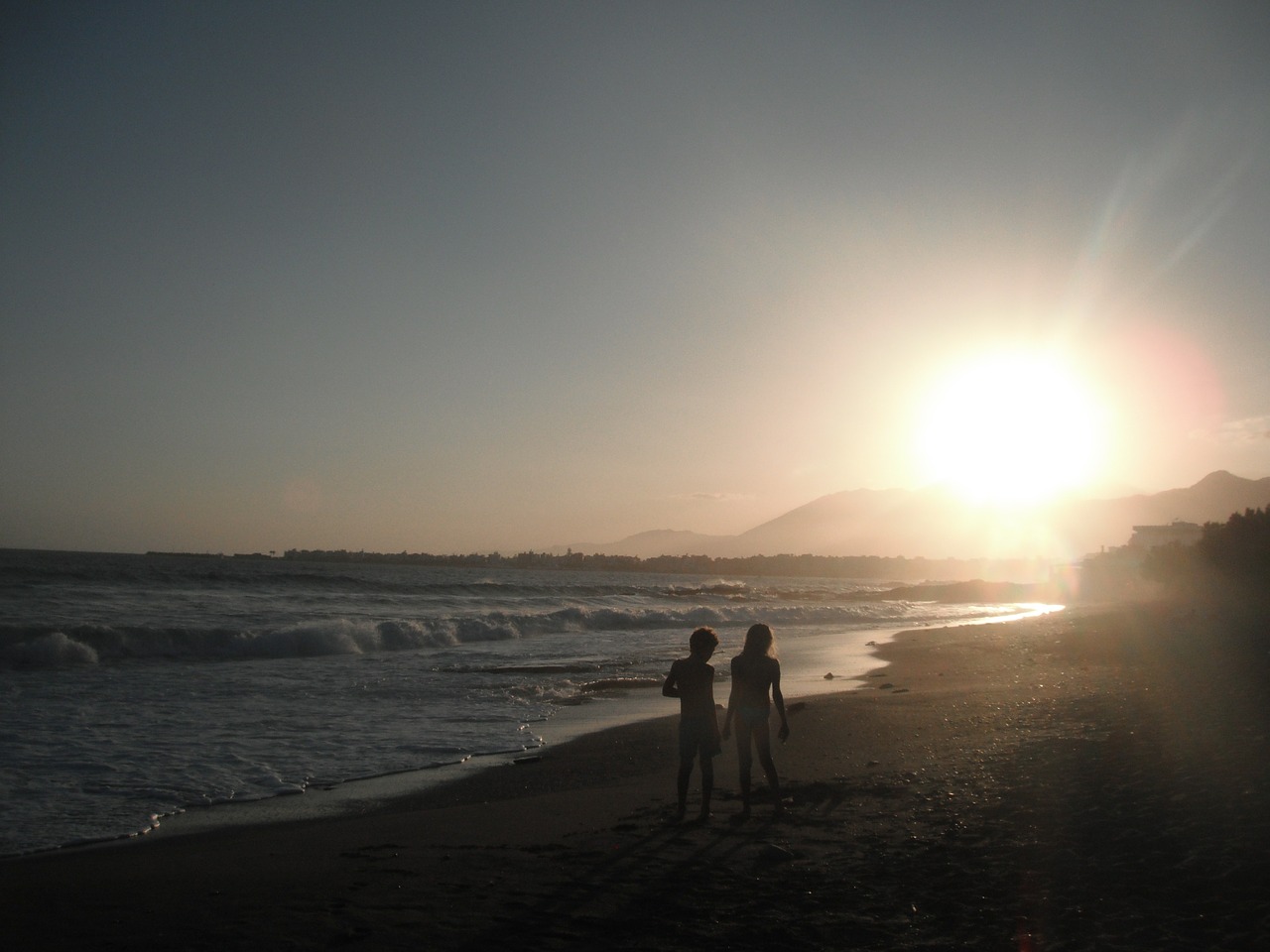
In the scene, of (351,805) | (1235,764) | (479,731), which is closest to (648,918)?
(351,805)

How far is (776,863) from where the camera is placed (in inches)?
230

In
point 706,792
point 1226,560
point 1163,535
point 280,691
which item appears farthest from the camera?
point 1163,535

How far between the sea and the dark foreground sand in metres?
1.56

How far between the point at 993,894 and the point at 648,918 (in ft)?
6.79

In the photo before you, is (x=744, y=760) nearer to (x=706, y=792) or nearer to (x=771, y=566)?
(x=706, y=792)

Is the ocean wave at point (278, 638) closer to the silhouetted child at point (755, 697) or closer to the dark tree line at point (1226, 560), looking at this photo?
the silhouetted child at point (755, 697)

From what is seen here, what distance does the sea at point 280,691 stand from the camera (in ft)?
29.6

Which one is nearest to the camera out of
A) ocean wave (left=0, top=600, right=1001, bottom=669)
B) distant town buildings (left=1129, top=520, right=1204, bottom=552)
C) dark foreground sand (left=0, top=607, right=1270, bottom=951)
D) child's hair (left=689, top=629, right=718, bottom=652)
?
dark foreground sand (left=0, top=607, right=1270, bottom=951)

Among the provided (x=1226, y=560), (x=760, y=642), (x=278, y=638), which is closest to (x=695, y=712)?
(x=760, y=642)

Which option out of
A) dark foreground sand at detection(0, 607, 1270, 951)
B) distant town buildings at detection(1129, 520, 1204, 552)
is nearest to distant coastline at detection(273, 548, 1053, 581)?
distant town buildings at detection(1129, 520, 1204, 552)

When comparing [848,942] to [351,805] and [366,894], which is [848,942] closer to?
[366,894]

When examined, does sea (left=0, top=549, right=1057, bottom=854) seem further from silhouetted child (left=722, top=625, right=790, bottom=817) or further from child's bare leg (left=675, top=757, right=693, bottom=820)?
silhouetted child (left=722, top=625, right=790, bottom=817)

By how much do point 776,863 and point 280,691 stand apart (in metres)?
12.6

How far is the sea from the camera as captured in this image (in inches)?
356
